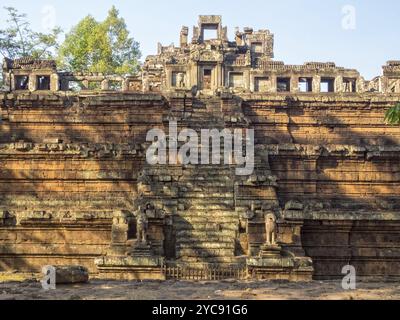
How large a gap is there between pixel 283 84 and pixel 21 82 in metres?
19.0

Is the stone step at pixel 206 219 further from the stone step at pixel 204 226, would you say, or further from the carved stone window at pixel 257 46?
the carved stone window at pixel 257 46

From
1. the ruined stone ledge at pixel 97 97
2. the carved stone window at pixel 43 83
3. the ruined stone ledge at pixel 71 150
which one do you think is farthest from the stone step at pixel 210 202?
the carved stone window at pixel 43 83

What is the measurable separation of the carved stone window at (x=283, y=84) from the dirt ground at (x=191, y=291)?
28.9 metres

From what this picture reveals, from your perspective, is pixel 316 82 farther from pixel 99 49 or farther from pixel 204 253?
pixel 204 253

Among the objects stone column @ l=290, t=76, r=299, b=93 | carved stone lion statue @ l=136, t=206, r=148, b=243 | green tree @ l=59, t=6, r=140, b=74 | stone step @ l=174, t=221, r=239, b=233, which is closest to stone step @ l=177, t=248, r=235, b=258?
stone step @ l=174, t=221, r=239, b=233

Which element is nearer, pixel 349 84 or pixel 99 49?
pixel 349 84

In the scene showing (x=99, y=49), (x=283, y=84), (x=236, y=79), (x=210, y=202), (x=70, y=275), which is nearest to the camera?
(x=70, y=275)

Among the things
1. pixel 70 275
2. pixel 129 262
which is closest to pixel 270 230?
pixel 129 262

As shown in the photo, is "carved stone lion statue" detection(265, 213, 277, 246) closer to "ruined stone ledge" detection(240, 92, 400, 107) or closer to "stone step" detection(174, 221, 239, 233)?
"stone step" detection(174, 221, 239, 233)

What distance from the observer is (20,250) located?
15438 mm

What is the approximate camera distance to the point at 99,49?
1956 inches

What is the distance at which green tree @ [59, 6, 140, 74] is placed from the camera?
160 ft

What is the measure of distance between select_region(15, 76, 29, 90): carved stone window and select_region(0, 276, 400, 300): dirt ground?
2917cm
